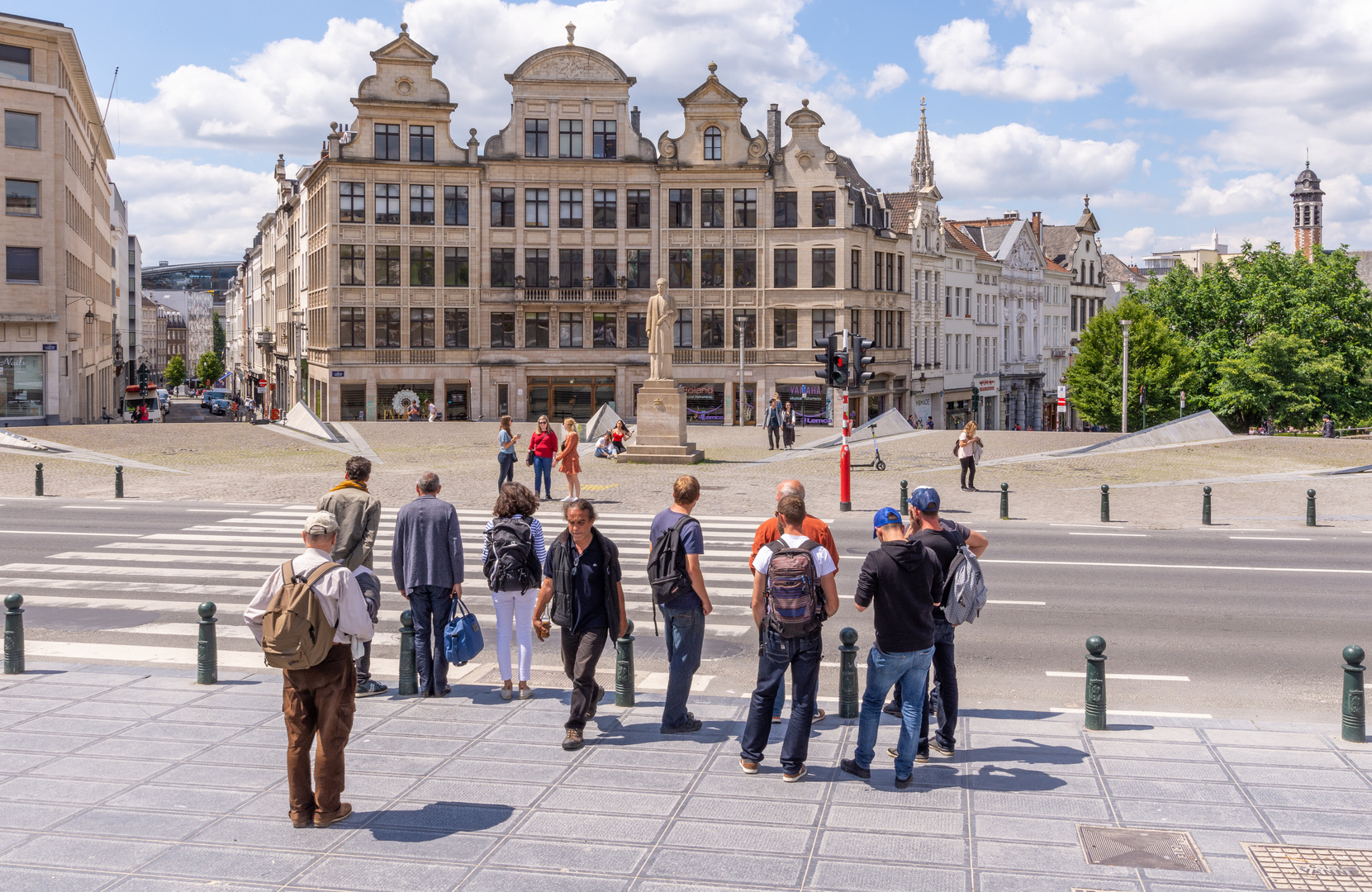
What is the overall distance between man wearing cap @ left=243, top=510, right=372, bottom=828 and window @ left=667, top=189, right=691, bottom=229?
172ft

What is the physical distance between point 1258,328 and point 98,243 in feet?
226

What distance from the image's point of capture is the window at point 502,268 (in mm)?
57688

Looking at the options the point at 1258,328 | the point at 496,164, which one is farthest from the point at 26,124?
the point at 1258,328

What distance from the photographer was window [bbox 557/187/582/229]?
188ft

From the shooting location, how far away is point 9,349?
46.7m

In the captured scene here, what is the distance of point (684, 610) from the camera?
847 cm

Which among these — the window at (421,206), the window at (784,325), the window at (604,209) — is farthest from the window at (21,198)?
the window at (784,325)

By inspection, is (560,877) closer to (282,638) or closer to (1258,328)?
(282,638)

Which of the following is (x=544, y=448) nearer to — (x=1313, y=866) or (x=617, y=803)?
(x=617, y=803)

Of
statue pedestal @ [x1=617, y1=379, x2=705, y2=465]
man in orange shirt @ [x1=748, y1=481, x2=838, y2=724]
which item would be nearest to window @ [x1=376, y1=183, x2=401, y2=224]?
statue pedestal @ [x1=617, y1=379, x2=705, y2=465]

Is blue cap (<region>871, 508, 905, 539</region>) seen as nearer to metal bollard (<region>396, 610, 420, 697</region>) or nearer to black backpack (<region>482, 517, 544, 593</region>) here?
black backpack (<region>482, 517, 544, 593</region>)

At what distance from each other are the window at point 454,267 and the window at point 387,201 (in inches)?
113

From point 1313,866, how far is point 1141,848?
0.85m

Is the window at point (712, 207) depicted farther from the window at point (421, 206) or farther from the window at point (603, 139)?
the window at point (421, 206)
